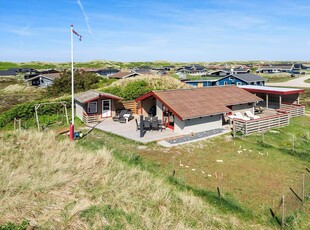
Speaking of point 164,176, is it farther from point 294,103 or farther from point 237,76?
point 237,76

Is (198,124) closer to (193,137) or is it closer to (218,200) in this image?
(193,137)

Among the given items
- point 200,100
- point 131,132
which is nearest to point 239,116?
point 200,100

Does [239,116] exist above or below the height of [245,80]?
below

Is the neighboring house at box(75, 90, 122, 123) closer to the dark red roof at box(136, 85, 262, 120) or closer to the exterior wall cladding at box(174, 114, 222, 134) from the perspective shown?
the dark red roof at box(136, 85, 262, 120)

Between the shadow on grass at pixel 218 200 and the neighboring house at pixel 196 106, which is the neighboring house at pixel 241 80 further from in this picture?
the shadow on grass at pixel 218 200

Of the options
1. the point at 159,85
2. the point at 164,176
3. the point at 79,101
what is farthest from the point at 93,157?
the point at 159,85

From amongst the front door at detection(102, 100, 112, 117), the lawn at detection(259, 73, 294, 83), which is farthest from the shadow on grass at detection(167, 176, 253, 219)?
the lawn at detection(259, 73, 294, 83)
